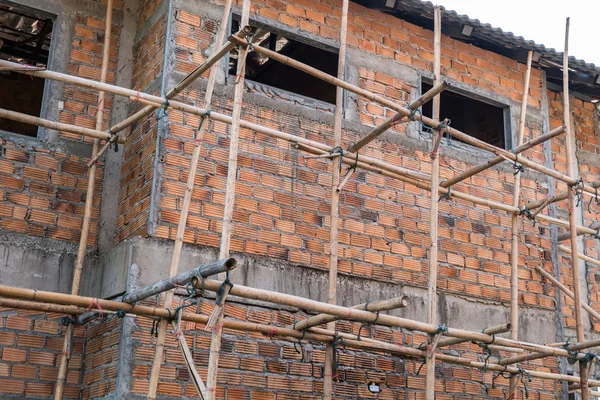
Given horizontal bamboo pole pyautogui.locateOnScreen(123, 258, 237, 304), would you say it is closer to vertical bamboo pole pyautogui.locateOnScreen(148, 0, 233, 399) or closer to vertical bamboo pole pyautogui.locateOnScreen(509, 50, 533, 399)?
vertical bamboo pole pyautogui.locateOnScreen(148, 0, 233, 399)

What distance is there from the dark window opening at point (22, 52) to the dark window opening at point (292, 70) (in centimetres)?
227

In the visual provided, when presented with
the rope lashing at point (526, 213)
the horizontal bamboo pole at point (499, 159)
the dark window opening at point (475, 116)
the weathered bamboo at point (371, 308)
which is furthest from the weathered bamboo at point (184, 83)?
the dark window opening at point (475, 116)

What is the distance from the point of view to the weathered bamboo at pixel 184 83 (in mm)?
6059

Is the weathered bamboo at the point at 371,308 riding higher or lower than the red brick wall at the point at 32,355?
higher

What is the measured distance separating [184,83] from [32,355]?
8.73ft

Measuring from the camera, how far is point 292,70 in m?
11.0

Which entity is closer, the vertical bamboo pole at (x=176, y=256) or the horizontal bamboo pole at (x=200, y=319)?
the horizontal bamboo pole at (x=200, y=319)

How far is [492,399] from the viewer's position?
813cm

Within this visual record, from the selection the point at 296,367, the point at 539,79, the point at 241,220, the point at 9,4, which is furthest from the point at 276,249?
the point at 539,79

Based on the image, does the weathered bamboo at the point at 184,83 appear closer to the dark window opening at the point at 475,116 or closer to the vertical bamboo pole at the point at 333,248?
the vertical bamboo pole at the point at 333,248

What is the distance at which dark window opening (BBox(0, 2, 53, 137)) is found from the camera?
8.95 m

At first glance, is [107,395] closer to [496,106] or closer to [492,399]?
[492,399]

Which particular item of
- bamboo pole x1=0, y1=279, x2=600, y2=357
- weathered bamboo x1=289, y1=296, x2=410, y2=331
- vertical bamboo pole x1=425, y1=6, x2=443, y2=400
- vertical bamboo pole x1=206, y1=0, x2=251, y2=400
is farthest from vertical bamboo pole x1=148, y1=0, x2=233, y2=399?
vertical bamboo pole x1=425, y1=6, x2=443, y2=400

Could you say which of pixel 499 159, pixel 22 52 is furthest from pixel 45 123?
pixel 499 159
